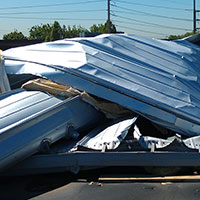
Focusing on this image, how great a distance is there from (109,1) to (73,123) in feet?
114

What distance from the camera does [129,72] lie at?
169 inches

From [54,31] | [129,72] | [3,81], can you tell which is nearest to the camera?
[129,72]

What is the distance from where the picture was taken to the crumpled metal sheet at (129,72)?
3670mm

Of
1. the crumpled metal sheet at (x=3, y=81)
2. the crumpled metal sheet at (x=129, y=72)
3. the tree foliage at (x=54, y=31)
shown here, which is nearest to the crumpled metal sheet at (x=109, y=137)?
the crumpled metal sheet at (x=129, y=72)

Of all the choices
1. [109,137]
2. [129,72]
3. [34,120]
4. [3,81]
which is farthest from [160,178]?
[3,81]

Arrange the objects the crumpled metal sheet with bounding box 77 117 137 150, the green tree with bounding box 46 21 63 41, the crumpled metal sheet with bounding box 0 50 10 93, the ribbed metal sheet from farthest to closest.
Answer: the green tree with bounding box 46 21 63 41
the crumpled metal sheet with bounding box 0 50 10 93
the crumpled metal sheet with bounding box 77 117 137 150
the ribbed metal sheet

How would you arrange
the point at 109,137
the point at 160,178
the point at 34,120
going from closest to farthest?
the point at 160,178, the point at 34,120, the point at 109,137

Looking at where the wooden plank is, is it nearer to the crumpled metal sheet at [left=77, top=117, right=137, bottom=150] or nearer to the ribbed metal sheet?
the crumpled metal sheet at [left=77, top=117, right=137, bottom=150]

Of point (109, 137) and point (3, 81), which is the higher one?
point (3, 81)

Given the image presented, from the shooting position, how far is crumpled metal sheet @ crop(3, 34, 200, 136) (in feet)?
12.0

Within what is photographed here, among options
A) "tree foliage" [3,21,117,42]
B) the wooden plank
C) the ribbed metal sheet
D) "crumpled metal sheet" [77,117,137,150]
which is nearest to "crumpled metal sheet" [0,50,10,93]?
the ribbed metal sheet

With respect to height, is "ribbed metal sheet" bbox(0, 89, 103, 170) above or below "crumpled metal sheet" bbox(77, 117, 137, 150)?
above

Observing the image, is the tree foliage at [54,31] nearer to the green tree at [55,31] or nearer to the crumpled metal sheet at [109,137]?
the green tree at [55,31]

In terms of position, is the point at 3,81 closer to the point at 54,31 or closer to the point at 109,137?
the point at 109,137
